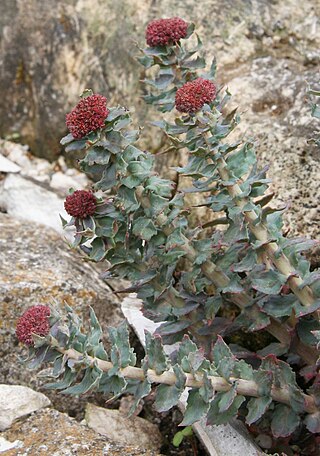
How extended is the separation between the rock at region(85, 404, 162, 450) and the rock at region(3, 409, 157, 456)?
0.58ft

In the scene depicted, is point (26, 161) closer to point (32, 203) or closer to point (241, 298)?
point (32, 203)

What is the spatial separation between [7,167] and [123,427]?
84.7 inches

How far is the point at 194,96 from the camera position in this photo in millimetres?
2361

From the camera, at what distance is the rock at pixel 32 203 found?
4234 mm

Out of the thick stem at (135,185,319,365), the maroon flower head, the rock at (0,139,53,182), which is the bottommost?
the rock at (0,139,53,182)

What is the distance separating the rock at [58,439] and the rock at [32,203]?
5.10ft

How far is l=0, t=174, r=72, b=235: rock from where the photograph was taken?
4.23 meters

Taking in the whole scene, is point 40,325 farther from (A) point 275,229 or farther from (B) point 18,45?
(B) point 18,45

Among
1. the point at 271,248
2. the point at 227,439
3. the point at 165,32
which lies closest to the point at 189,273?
the point at 271,248

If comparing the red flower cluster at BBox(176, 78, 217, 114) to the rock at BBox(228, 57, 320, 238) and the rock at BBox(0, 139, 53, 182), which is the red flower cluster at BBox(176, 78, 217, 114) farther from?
the rock at BBox(0, 139, 53, 182)

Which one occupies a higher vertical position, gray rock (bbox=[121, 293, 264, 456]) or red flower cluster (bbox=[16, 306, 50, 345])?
red flower cluster (bbox=[16, 306, 50, 345])

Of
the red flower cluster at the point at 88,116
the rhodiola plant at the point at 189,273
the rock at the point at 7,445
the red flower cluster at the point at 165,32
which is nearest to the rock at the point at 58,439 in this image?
the rock at the point at 7,445

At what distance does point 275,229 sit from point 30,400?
1.19 metres

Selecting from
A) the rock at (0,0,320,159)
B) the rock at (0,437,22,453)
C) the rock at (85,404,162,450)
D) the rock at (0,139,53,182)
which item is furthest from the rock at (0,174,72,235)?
the rock at (0,437,22,453)
